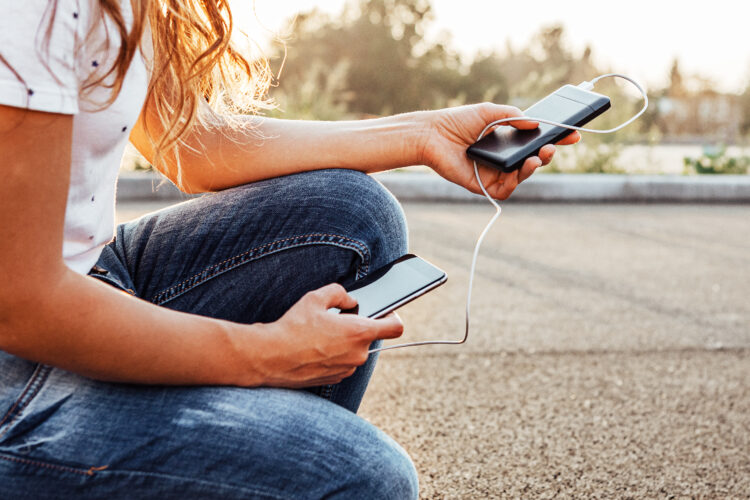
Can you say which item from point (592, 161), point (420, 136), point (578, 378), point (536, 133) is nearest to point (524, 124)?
point (536, 133)

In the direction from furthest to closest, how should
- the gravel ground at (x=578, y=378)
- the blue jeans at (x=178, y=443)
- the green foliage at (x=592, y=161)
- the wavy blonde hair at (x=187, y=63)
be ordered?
the green foliage at (x=592, y=161) → the gravel ground at (x=578, y=378) → the wavy blonde hair at (x=187, y=63) → the blue jeans at (x=178, y=443)

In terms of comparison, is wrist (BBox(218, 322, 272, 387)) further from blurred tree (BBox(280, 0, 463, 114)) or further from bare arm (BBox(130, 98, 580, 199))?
blurred tree (BBox(280, 0, 463, 114))

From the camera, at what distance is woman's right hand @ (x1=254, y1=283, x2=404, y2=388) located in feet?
3.03

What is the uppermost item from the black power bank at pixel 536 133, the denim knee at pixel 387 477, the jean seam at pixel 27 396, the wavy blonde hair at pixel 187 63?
the wavy blonde hair at pixel 187 63

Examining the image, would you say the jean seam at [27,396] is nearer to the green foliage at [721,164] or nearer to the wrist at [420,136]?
the wrist at [420,136]

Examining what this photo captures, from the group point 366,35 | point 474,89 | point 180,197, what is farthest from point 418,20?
point 180,197

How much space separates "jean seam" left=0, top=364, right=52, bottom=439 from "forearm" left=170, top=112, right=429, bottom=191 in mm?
513

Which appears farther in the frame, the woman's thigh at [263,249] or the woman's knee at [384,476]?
the woman's thigh at [263,249]

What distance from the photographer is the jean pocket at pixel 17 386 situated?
832 millimetres

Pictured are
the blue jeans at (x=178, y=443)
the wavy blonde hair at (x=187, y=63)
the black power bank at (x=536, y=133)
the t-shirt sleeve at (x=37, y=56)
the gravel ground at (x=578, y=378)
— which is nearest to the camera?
the t-shirt sleeve at (x=37, y=56)

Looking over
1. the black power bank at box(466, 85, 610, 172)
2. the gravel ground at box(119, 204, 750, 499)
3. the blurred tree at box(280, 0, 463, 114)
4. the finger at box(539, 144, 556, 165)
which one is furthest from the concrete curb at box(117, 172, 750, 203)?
the blurred tree at box(280, 0, 463, 114)

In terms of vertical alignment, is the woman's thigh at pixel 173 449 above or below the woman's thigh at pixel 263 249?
below

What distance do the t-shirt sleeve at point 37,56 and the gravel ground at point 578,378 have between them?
3.52 feet

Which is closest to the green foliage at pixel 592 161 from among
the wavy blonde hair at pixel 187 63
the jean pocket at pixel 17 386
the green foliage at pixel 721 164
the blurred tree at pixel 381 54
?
the green foliage at pixel 721 164
